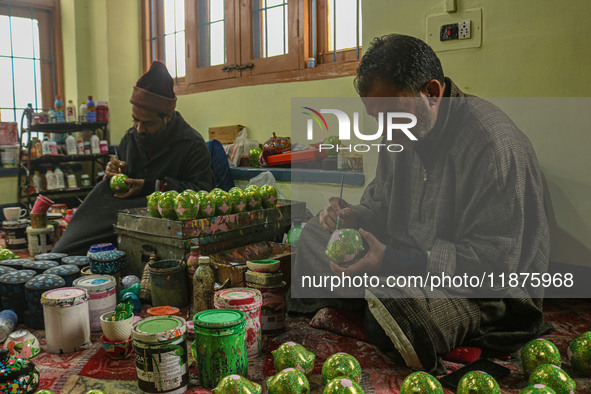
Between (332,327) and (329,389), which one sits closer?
(329,389)

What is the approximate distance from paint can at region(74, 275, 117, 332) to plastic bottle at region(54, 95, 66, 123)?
149 inches

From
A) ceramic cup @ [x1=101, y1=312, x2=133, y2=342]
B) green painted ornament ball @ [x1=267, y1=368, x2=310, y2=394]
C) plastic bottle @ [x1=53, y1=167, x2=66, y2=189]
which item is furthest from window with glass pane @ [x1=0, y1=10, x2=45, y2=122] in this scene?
green painted ornament ball @ [x1=267, y1=368, x2=310, y2=394]

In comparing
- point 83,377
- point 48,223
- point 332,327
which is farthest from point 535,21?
point 48,223

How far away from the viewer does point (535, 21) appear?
7.89 feet

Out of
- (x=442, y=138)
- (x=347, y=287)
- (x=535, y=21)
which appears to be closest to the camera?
(x=442, y=138)

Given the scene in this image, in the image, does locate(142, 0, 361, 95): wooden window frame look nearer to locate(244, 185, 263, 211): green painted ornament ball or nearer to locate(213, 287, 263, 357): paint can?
locate(244, 185, 263, 211): green painted ornament ball

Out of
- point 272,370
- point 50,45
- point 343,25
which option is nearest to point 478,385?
point 272,370

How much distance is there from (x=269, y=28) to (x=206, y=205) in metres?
2.56

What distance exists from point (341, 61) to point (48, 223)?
8.32 ft

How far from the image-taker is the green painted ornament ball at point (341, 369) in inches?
56.4

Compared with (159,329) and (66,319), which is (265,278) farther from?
(66,319)

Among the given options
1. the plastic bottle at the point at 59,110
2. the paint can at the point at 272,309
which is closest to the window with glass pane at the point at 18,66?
the plastic bottle at the point at 59,110

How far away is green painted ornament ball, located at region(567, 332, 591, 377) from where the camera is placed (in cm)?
154

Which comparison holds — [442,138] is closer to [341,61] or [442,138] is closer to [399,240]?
[399,240]
